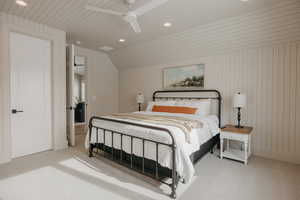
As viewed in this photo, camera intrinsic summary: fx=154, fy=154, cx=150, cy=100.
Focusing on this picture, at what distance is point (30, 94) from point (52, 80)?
0.50 metres

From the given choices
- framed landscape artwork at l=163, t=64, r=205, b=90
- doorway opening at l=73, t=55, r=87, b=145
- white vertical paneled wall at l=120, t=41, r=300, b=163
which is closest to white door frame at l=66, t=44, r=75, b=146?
doorway opening at l=73, t=55, r=87, b=145

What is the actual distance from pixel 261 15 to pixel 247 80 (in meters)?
1.22

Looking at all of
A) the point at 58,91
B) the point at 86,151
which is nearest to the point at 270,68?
the point at 86,151

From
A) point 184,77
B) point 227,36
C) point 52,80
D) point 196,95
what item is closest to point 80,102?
point 52,80

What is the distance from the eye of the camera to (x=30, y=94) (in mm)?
3150

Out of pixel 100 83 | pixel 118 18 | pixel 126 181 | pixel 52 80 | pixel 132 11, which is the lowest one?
pixel 126 181

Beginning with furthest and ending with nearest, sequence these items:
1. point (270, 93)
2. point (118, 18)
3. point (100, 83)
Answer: point (100, 83), point (270, 93), point (118, 18)

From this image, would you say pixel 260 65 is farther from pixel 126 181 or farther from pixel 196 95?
pixel 126 181

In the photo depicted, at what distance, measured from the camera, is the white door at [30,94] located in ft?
9.72

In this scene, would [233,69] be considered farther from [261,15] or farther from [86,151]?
[86,151]

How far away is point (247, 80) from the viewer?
10.7ft

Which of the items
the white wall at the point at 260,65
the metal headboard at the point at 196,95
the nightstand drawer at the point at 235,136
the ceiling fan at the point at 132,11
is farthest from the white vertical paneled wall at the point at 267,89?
the ceiling fan at the point at 132,11

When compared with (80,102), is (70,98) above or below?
above

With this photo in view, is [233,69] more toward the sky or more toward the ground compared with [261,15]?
more toward the ground
